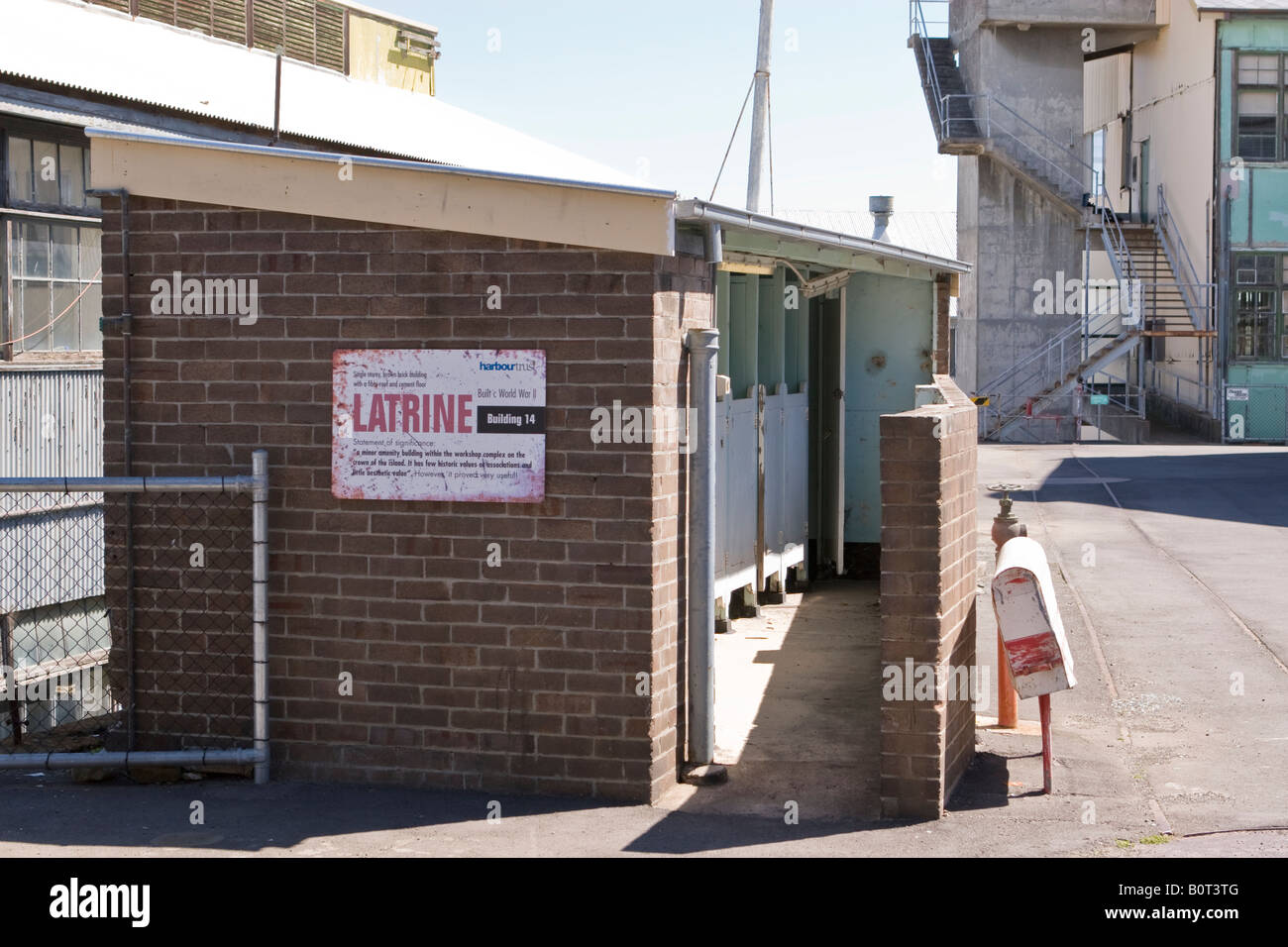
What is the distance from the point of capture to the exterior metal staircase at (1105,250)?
3355 centimetres

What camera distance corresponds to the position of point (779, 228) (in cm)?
769

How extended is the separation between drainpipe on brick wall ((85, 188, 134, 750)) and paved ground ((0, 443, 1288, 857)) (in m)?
0.50

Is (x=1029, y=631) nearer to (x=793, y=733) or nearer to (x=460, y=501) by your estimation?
(x=793, y=733)

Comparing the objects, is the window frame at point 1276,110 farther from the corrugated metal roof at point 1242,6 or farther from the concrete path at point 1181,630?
the concrete path at point 1181,630

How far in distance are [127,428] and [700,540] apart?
2.91m

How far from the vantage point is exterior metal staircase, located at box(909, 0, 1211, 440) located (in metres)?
33.5

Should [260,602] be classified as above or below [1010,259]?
below

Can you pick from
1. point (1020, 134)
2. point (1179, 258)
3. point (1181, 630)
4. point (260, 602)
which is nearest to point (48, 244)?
point (260, 602)

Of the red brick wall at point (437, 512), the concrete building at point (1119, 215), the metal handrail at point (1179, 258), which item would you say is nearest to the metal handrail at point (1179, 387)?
the concrete building at point (1119, 215)

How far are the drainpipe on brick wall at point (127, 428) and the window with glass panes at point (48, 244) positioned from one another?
4207 millimetres

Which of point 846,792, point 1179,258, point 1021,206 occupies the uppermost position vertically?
point 1021,206

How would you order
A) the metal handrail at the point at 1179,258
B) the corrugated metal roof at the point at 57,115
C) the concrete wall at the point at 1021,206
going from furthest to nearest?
the concrete wall at the point at 1021,206, the metal handrail at the point at 1179,258, the corrugated metal roof at the point at 57,115

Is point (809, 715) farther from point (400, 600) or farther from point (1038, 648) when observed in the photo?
point (400, 600)

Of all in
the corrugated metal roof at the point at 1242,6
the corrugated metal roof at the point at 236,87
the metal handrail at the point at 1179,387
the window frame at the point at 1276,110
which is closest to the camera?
the corrugated metal roof at the point at 236,87
